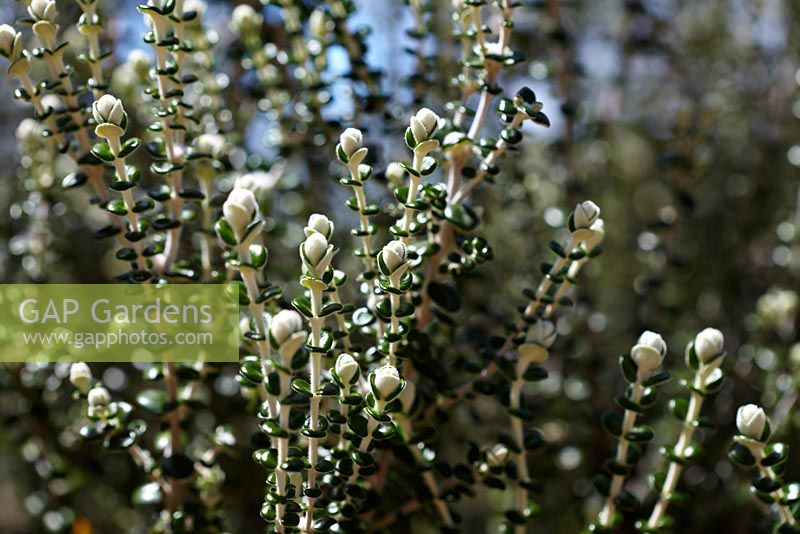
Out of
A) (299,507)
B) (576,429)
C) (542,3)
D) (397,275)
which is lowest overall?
(576,429)

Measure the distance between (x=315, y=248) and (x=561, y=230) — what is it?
86 cm

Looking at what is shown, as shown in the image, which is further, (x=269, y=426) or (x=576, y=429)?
(x=576, y=429)

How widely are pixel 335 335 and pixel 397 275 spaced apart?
129 mm

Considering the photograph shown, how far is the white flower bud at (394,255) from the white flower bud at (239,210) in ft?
0.44

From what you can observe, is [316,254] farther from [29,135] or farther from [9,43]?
[29,135]

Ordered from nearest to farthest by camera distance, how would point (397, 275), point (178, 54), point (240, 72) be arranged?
point (397, 275)
point (178, 54)
point (240, 72)

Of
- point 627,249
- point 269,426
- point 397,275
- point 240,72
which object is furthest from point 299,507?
point 627,249

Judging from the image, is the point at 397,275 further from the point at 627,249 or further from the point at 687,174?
the point at 627,249

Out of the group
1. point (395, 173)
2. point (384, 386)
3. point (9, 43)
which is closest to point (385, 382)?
point (384, 386)

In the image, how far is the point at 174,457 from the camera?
0.99 metres

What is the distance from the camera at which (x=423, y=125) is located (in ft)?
2.60

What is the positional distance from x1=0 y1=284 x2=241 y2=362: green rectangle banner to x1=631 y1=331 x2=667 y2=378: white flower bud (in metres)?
0.46

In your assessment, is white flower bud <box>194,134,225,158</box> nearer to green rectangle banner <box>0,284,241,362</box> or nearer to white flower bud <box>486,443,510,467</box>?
green rectangle banner <box>0,284,241,362</box>

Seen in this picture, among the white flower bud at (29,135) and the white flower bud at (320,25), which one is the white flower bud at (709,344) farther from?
the white flower bud at (29,135)
